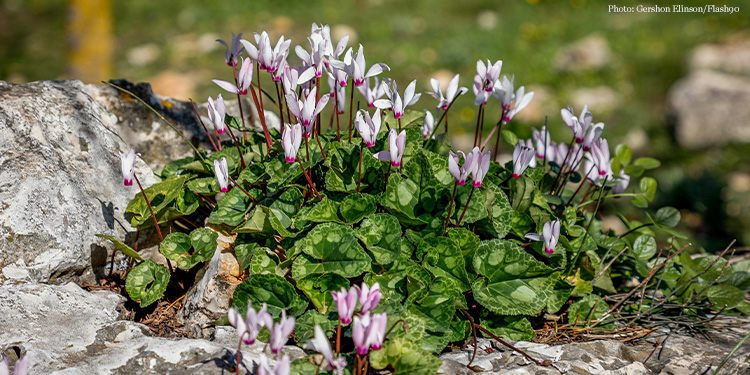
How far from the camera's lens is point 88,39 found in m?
6.55

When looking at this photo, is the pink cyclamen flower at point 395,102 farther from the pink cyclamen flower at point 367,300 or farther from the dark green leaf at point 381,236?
the pink cyclamen flower at point 367,300

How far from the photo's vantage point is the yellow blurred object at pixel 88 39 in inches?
254

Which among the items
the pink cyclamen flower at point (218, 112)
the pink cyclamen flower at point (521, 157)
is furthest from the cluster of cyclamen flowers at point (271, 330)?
the pink cyclamen flower at point (521, 157)

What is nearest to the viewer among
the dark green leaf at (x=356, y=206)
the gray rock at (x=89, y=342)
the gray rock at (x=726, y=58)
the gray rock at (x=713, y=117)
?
the gray rock at (x=89, y=342)

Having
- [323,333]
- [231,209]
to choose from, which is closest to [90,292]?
[231,209]

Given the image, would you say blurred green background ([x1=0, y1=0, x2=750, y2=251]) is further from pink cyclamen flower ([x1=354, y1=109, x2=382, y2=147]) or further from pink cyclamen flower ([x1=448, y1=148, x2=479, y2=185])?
pink cyclamen flower ([x1=354, y1=109, x2=382, y2=147])

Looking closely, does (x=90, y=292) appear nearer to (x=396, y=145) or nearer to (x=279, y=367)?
(x=279, y=367)

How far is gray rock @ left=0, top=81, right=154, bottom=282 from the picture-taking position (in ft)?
7.61

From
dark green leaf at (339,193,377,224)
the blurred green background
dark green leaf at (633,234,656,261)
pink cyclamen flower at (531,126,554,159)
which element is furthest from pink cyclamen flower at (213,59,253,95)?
the blurred green background

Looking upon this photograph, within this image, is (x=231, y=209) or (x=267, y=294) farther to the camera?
(x=231, y=209)

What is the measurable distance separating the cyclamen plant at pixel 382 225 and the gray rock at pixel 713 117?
4.87 m

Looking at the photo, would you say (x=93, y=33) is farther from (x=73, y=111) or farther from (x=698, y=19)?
(x=698, y=19)

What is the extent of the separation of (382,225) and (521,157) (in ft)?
1.97

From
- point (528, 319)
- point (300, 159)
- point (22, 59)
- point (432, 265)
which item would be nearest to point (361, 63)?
point (300, 159)
